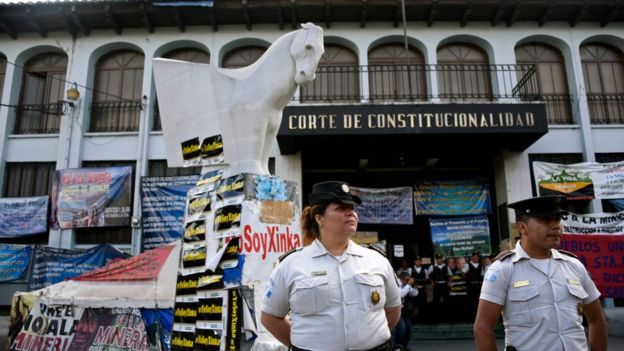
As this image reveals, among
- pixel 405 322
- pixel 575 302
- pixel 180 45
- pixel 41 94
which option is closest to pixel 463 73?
pixel 405 322

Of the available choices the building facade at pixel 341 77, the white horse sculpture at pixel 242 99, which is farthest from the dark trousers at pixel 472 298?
the white horse sculpture at pixel 242 99

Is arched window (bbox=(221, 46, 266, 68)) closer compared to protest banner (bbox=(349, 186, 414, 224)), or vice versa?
protest banner (bbox=(349, 186, 414, 224))

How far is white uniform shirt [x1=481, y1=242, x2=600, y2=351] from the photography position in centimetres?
274

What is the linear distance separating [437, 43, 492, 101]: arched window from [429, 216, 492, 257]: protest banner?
3770 millimetres

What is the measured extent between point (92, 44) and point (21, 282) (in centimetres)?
773

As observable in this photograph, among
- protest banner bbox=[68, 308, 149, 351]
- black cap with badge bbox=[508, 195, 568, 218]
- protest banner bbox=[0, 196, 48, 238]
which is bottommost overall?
protest banner bbox=[68, 308, 149, 351]

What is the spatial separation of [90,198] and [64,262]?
1963 millimetres

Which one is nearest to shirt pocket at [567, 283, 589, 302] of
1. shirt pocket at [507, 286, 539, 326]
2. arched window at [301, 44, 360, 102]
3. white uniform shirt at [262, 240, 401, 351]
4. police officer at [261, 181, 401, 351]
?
shirt pocket at [507, 286, 539, 326]

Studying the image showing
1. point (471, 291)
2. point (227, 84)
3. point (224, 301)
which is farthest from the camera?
point (471, 291)

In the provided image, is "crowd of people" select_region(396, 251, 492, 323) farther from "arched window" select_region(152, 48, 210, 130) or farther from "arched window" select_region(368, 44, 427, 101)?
"arched window" select_region(152, 48, 210, 130)

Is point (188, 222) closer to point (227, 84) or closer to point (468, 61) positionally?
point (227, 84)

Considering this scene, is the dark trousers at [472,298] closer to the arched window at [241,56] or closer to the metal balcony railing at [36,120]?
the arched window at [241,56]

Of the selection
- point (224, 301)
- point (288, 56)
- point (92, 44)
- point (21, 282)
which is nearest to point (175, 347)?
point (224, 301)

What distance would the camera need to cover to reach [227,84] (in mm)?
5285
